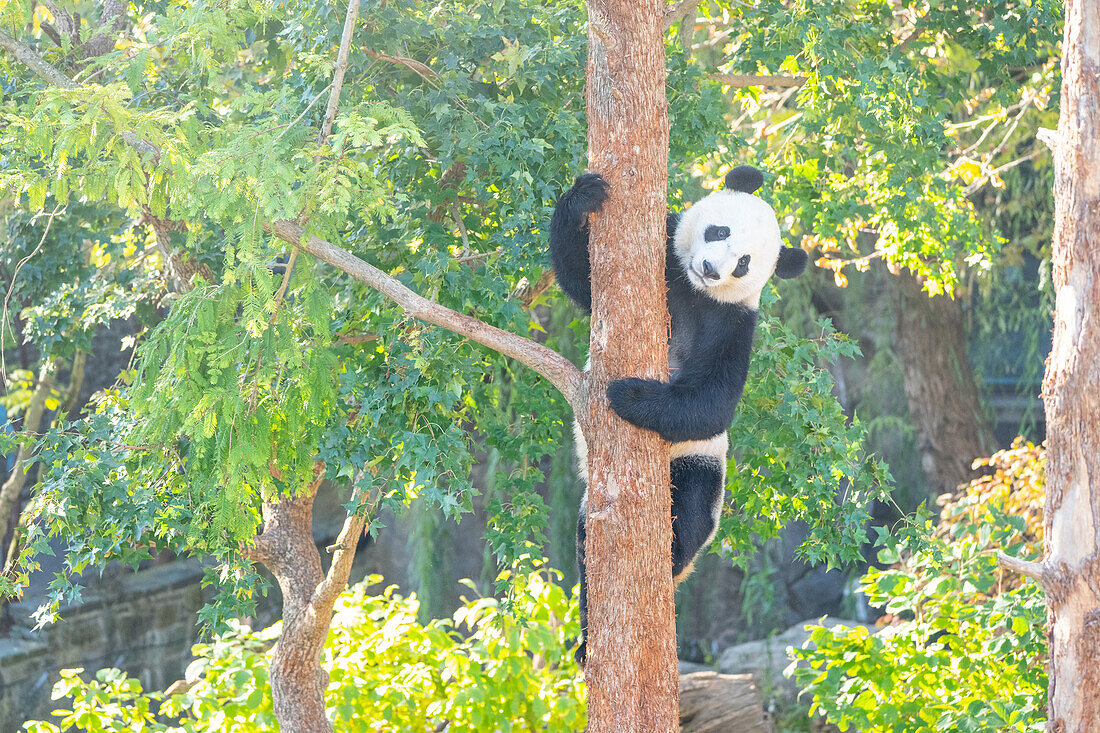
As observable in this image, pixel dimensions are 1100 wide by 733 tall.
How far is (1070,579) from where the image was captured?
124 inches

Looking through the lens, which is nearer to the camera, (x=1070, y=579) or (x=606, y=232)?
(x=606, y=232)

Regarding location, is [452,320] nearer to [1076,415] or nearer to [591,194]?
[591,194]

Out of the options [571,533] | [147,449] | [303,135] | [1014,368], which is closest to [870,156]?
[303,135]

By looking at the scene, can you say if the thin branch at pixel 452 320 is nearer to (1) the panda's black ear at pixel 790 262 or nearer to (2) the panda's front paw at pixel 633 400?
(2) the panda's front paw at pixel 633 400

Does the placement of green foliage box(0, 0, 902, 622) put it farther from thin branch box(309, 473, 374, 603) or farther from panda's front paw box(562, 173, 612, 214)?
thin branch box(309, 473, 374, 603)

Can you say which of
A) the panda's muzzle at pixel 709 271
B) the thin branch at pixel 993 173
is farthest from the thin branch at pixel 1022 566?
the thin branch at pixel 993 173

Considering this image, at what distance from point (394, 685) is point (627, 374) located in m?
2.16

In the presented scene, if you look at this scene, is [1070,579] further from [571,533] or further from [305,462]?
[571,533]

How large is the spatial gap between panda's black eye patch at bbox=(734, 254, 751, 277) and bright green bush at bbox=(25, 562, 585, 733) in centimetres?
155

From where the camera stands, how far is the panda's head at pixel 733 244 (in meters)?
2.74

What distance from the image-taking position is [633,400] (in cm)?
238

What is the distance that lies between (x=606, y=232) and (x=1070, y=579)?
2.05 metres

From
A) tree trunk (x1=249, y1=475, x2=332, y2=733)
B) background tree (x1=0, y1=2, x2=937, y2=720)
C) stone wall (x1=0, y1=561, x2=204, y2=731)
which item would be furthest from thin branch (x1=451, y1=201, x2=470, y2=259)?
stone wall (x1=0, y1=561, x2=204, y2=731)

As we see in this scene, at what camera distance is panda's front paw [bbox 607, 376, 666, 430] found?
7.79ft
